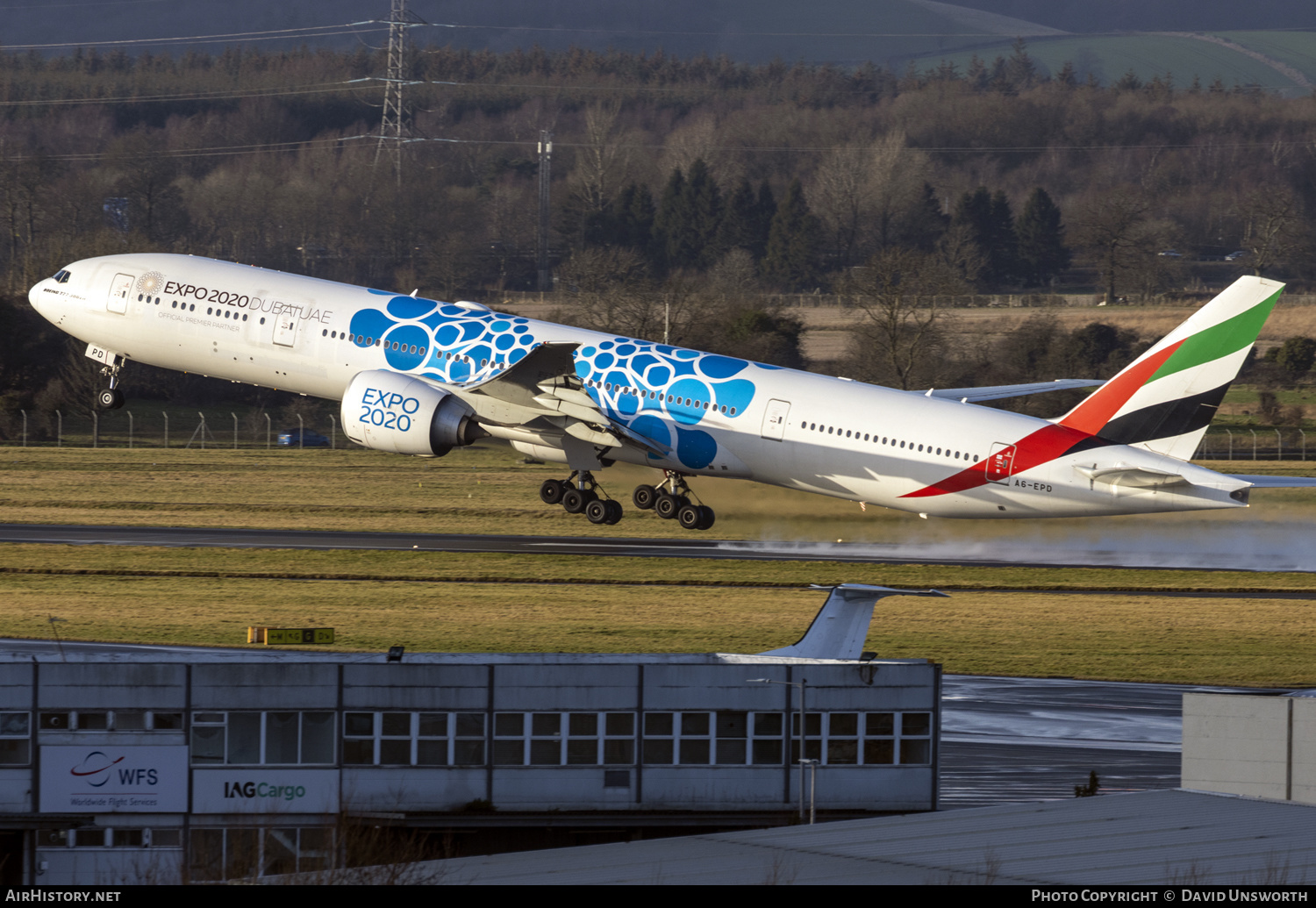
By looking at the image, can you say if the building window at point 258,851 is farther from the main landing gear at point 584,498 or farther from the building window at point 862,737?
the main landing gear at point 584,498

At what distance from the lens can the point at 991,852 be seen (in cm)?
2453

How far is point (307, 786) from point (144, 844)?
121 inches

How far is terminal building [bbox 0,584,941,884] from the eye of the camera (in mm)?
30812

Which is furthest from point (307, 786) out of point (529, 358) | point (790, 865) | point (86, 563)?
point (86, 563)

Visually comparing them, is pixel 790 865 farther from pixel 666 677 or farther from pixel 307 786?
pixel 307 786

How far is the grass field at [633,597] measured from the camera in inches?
2013

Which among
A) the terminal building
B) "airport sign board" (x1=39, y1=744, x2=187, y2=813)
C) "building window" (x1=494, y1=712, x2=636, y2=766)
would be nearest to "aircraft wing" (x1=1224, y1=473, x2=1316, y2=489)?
the terminal building

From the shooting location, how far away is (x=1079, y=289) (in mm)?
191375

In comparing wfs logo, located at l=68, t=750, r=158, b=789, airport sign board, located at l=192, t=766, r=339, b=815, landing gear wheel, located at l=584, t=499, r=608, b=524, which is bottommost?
airport sign board, located at l=192, t=766, r=339, b=815

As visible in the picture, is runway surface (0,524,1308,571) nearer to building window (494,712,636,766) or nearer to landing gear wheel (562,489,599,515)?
landing gear wheel (562,489,599,515)

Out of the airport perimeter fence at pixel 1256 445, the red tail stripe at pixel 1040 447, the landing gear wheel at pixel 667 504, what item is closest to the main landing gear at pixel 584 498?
the landing gear wheel at pixel 667 504

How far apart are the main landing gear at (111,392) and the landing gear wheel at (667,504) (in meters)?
20.3

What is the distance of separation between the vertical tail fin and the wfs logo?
31569 millimetres

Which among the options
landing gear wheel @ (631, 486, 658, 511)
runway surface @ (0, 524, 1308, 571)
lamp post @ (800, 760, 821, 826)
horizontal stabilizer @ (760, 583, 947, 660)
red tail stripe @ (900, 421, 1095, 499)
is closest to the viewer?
lamp post @ (800, 760, 821, 826)
